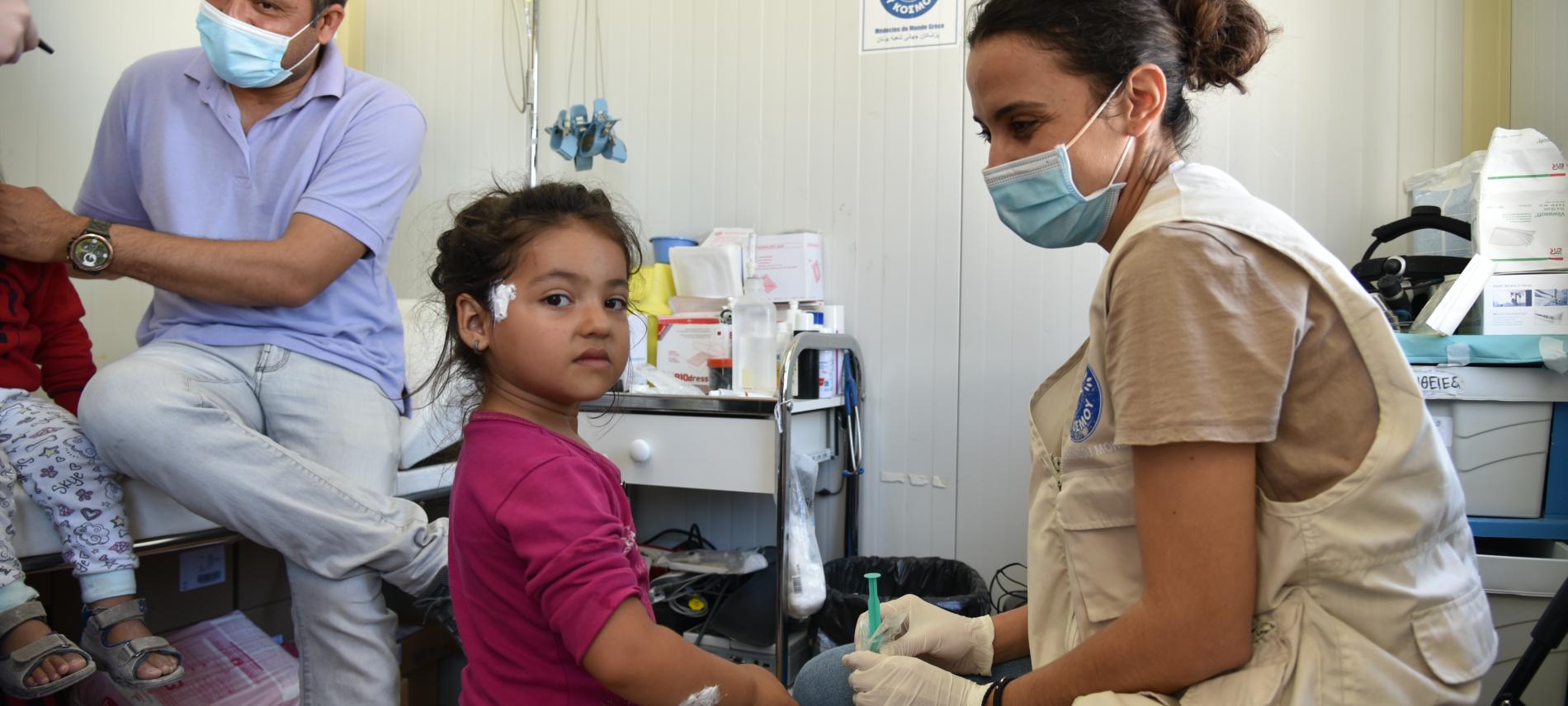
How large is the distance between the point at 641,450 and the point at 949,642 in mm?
1018

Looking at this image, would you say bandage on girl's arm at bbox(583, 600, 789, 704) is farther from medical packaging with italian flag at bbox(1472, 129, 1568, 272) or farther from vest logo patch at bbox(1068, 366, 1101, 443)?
medical packaging with italian flag at bbox(1472, 129, 1568, 272)

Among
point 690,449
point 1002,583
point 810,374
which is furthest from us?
point 1002,583

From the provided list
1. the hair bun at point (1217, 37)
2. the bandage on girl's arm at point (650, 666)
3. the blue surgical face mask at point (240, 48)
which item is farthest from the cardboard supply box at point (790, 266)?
the bandage on girl's arm at point (650, 666)

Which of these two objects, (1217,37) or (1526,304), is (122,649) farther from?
(1526,304)

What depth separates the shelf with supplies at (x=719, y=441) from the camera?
1.80 m

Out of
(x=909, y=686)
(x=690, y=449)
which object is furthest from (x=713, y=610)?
(x=909, y=686)

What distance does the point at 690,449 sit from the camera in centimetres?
192

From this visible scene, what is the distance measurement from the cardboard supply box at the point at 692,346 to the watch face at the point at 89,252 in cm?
112

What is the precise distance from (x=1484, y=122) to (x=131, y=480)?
260 cm

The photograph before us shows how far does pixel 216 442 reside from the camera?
128cm

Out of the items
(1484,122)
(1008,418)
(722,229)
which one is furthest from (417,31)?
(1484,122)

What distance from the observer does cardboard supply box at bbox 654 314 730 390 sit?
82.5 inches

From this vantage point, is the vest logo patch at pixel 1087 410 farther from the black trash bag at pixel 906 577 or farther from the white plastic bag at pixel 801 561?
the black trash bag at pixel 906 577

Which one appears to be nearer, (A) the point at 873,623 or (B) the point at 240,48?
(A) the point at 873,623
